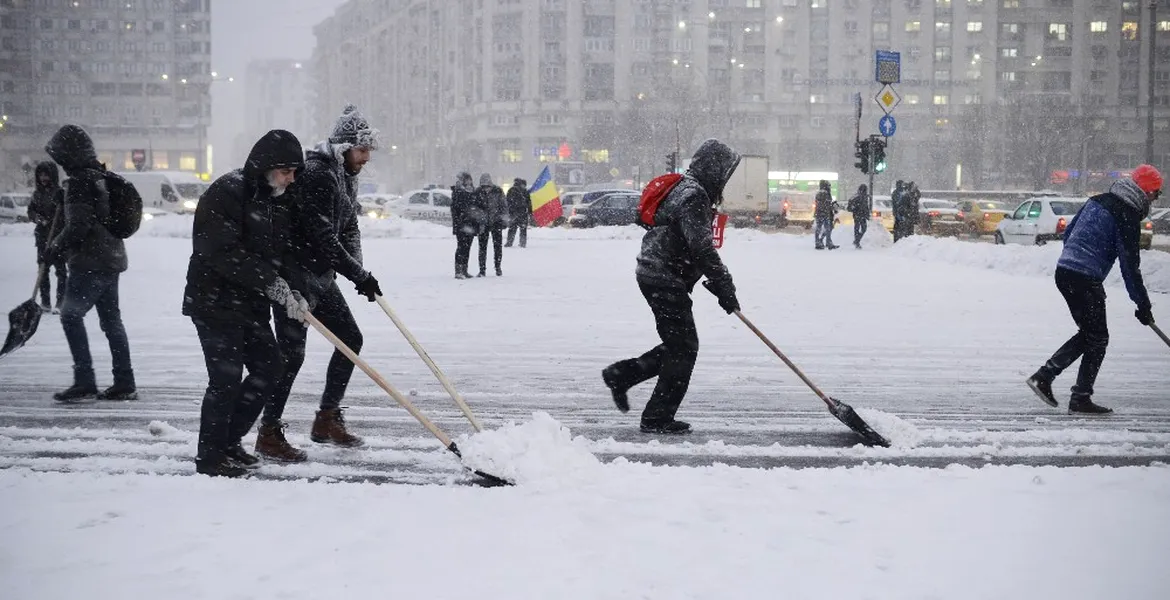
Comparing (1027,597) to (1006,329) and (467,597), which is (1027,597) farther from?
(1006,329)

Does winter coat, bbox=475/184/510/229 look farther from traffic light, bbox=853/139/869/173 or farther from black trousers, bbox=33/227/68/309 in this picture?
traffic light, bbox=853/139/869/173

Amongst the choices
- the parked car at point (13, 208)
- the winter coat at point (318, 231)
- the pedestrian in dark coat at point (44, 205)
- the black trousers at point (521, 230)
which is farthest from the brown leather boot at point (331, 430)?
the parked car at point (13, 208)

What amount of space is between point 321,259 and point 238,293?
1.96 ft

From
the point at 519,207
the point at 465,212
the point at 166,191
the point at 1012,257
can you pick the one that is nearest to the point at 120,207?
the point at 465,212

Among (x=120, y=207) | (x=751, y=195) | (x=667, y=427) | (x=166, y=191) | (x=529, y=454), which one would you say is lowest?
(x=667, y=427)

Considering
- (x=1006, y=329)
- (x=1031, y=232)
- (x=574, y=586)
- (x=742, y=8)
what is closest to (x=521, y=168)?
(x=742, y=8)

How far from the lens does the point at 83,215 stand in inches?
270

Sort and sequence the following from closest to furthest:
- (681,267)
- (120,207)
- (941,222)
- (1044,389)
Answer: (681,267), (120,207), (1044,389), (941,222)

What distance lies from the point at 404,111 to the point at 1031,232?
108m

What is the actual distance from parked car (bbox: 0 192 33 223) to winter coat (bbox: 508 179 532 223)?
23.7 metres

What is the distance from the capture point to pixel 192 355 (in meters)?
9.41

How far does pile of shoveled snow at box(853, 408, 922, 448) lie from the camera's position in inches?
239

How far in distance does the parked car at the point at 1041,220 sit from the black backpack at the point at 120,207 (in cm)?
2342

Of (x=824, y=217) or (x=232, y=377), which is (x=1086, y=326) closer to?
(x=232, y=377)
